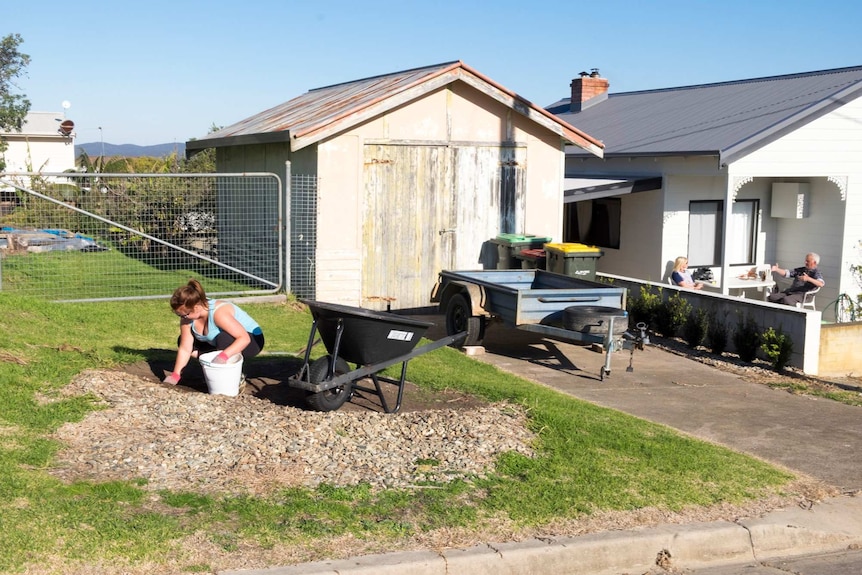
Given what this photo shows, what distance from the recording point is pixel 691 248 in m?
19.1

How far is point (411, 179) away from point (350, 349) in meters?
6.99

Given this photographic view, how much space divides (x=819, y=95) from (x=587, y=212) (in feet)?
17.0

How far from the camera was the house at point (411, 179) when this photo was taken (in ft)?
47.5

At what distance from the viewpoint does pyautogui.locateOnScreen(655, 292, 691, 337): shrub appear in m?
14.0

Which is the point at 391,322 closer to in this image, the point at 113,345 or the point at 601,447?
the point at 601,447

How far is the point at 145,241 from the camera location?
16.9 m

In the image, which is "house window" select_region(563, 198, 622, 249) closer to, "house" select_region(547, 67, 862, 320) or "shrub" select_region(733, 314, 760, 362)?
"house" select_region(547, 67, 862, 320)

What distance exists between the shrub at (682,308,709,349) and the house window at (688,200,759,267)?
5602mm

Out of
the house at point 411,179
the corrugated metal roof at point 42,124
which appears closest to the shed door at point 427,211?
the house at point 411,179

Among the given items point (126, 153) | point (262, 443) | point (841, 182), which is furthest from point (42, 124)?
point (126, 153)

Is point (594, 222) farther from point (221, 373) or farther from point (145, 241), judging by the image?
point (221, 373)

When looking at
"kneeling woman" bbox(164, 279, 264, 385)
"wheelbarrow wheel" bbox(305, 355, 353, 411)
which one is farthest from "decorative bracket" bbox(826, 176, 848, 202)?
"kneeling woman" bbox(164, 279, 264, 385)

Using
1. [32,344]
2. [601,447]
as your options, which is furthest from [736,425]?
[32,344]

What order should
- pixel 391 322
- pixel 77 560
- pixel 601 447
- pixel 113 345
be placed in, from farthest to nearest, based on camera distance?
pixel 113 345 → pixel 391 322 → pixel 601 447 → pixel 77 560
